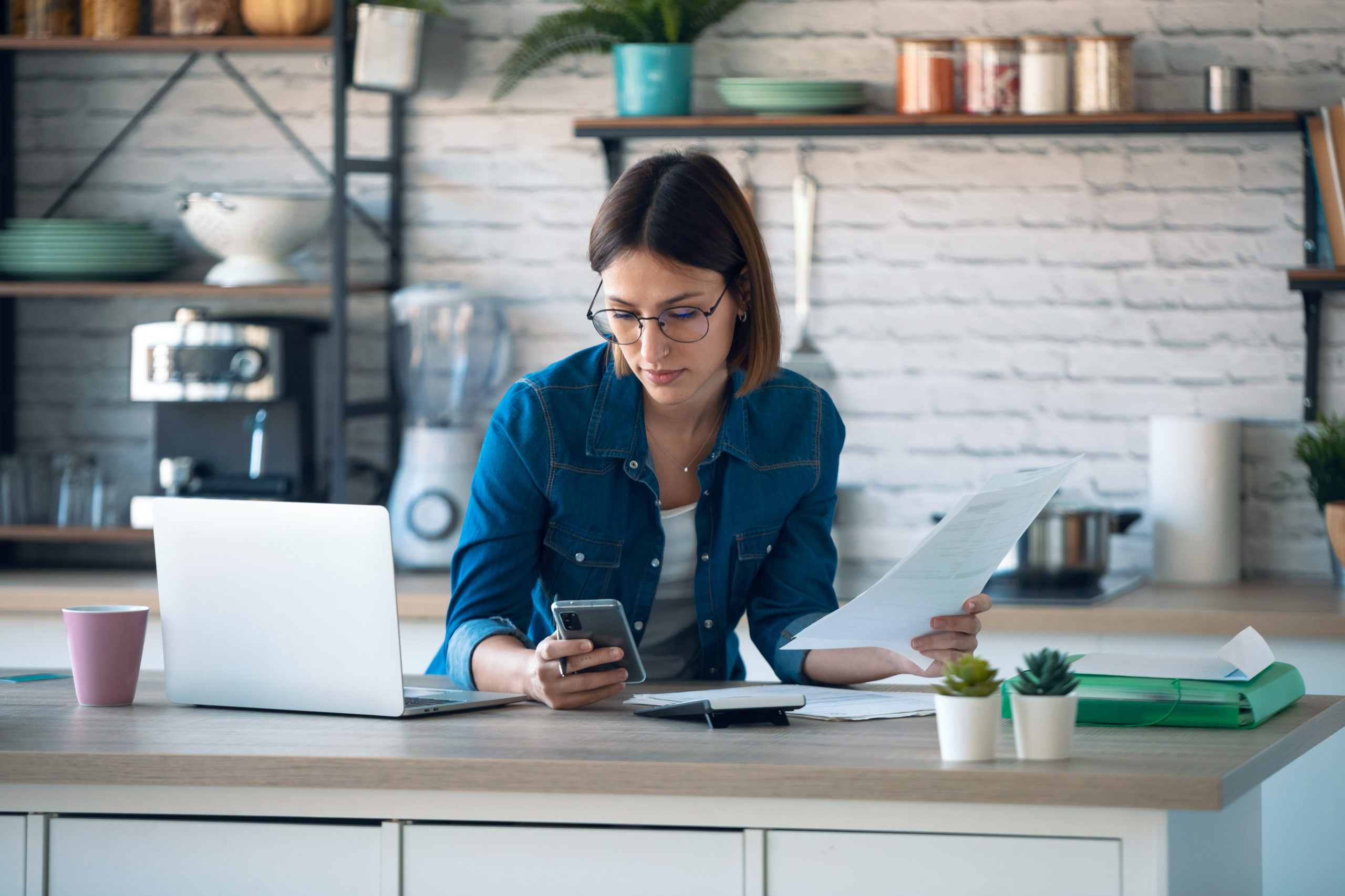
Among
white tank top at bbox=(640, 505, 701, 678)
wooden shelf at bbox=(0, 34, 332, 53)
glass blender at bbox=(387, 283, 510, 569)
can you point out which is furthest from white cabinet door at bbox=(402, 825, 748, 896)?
wooden shelf at bbox=(0, 34, 332, 53)

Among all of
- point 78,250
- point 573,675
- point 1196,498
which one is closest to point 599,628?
point 573,675

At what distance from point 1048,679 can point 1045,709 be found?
0.03 m

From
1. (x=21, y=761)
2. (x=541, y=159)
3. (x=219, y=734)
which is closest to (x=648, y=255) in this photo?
(x=219, y=734)

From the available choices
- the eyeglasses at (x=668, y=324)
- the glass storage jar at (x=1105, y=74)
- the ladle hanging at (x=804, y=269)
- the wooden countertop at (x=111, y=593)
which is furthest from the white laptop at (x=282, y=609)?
the glass storage jar at (x=1105, y=74)

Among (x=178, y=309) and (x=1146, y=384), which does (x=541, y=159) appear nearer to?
(x=178, y=309)

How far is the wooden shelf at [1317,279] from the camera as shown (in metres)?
2.85

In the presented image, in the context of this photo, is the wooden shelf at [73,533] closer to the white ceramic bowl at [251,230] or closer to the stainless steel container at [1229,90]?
the white ceramic bowl at [251,230]

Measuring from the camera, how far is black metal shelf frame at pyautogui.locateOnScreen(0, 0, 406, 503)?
3049 millimetres

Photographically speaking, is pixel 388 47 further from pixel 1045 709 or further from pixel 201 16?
pixel 1045 709

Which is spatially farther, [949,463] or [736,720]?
[949,463]

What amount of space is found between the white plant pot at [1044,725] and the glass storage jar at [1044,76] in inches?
77.1

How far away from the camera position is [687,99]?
10.2ft

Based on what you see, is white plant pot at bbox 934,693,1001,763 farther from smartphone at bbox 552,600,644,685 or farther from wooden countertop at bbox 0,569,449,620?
wooden countertop at bbox 0,569,449,620

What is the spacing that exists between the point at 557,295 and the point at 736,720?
2011 millimetres
